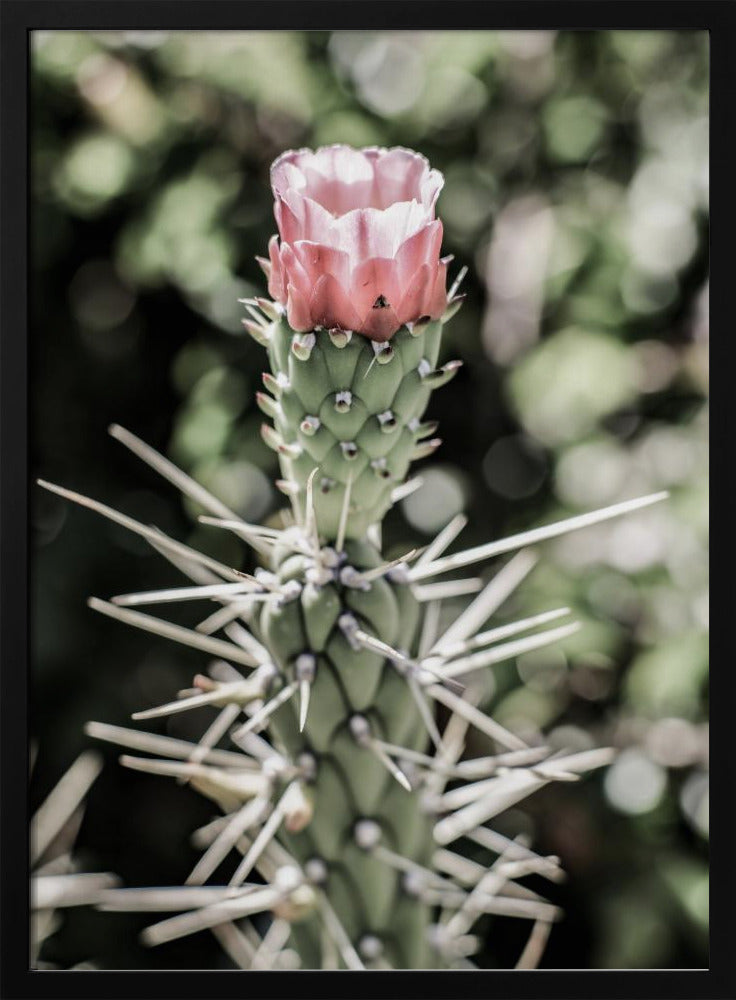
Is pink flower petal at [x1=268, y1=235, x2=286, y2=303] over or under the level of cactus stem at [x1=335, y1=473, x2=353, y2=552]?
over

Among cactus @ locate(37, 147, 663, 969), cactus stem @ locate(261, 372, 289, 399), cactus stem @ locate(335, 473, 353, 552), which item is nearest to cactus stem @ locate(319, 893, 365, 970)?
cactus @ locate(37, 147, 663, 969)

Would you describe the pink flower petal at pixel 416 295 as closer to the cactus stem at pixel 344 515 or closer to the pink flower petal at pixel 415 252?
the pink flower petal at pixel 415 252

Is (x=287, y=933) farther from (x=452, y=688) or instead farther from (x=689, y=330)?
(x=689, y=330)

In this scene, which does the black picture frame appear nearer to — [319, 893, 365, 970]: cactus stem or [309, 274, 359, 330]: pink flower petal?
[319, 893, 365, 970]: cactus stem

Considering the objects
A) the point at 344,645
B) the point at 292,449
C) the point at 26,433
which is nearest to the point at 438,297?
the point at 292,449

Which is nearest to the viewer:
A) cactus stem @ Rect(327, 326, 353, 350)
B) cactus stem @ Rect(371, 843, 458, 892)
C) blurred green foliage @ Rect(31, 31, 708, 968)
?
cactus stem @ Rect(327, 326, 353, 350)

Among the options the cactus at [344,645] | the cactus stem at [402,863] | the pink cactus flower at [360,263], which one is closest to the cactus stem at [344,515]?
the cactus at [344,645]

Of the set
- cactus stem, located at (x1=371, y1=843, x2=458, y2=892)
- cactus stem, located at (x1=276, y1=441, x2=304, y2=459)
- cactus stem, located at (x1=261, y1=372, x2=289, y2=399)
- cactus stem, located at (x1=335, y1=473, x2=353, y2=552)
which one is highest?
cactus stem, located at (x1=261, y1=372, x2=289, y2=399)
